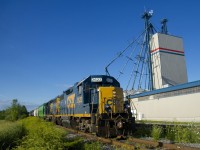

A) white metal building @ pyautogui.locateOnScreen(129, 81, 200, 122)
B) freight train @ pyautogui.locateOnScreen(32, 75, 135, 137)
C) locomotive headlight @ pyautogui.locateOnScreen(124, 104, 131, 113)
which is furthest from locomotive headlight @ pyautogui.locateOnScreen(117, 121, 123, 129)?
white metal building @ pyautogui.locateOnScreen(129, 81, 200, 122)

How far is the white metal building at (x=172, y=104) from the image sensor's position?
88.8ft

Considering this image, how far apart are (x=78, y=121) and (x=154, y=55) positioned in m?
41.2

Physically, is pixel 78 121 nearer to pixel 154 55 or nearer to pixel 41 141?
pixel 41 141

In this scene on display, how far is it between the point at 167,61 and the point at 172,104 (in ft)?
81.3

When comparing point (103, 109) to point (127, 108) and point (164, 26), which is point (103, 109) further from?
point (164, 26)

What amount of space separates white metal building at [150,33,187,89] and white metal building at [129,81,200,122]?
15431 millimetres

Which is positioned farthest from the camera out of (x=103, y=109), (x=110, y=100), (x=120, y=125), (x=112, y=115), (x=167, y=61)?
(x=167, y=61)

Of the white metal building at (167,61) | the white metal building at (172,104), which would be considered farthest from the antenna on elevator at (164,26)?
the white metal building at (172,104)

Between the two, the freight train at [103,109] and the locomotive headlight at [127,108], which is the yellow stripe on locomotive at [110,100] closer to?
the freight train at [103,109]

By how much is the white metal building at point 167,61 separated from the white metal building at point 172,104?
50.6 ft

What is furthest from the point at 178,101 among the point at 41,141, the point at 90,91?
the point at 41,141

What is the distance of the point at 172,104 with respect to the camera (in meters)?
30.8

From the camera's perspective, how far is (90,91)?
48.4ft

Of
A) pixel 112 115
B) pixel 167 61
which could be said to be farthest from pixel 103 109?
pixel 167 61
